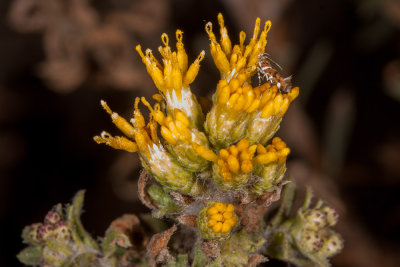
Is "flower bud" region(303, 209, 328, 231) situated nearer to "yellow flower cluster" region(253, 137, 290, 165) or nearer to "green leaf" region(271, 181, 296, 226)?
"green leaf" region(271, 181, 296, 226)

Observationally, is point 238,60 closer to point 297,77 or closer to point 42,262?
point 42,262

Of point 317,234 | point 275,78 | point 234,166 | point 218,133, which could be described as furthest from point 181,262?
point 275,78

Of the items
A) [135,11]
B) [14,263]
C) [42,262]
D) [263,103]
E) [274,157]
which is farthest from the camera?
[135,11]

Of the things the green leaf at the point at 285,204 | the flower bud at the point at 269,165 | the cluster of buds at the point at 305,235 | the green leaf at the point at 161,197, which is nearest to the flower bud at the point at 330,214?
the cluster of buds at the point at 305,235

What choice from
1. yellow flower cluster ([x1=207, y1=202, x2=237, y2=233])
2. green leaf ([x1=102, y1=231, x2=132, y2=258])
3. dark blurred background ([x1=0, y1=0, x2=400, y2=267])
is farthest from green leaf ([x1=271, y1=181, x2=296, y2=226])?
dark blurred background ([x1=0, y1=0, x2=400, y2=267])

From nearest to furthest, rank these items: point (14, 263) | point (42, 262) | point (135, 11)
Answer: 1. point (42, 262)
2. point (14, 263)
3. point (135, 11)

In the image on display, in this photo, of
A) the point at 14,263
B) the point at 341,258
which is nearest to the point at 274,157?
the point at 341,258
